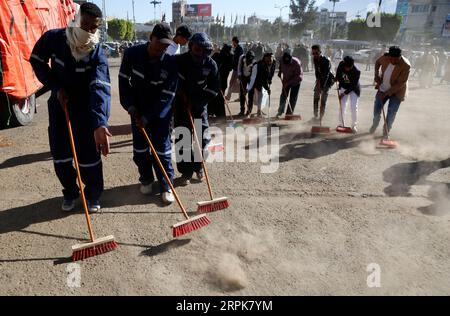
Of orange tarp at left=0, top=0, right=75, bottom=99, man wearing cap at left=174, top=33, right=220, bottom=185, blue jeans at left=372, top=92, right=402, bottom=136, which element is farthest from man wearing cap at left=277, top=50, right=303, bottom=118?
orange tarp at left=0, top=0, right=75, bottom=99

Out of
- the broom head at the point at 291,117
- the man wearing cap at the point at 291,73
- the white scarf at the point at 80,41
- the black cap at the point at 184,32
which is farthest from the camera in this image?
the broom head at the point at 291,117

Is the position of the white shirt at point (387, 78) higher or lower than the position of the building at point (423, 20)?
lower

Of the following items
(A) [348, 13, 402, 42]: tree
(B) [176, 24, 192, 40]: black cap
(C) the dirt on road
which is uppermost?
(A) [348, 13, 402, 42]: tree

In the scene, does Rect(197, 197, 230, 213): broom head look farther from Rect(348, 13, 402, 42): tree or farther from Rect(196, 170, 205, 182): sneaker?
Rect(348, 13, 402, 42): tree

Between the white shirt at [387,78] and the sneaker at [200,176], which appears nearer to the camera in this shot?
the sneaker at [200,176]

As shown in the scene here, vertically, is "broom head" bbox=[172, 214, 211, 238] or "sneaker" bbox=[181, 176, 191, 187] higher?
"broom head" bbox=[172, 214, 211, 238]

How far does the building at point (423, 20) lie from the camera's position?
57688 millimetres

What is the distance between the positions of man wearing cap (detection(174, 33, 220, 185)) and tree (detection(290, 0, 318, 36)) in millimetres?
75887

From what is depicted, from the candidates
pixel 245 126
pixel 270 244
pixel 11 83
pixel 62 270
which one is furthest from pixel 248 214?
pixel 11 83

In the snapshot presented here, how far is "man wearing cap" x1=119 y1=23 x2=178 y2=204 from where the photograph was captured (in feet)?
12.3

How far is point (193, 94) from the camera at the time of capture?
444 centimetres

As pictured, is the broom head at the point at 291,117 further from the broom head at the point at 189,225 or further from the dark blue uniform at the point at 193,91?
the broom head at the point at 189,225

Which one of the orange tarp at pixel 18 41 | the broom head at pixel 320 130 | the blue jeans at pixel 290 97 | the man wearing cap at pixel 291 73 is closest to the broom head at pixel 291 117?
the blue jeans at pixel 290 97

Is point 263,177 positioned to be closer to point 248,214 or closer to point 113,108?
point 248,214
